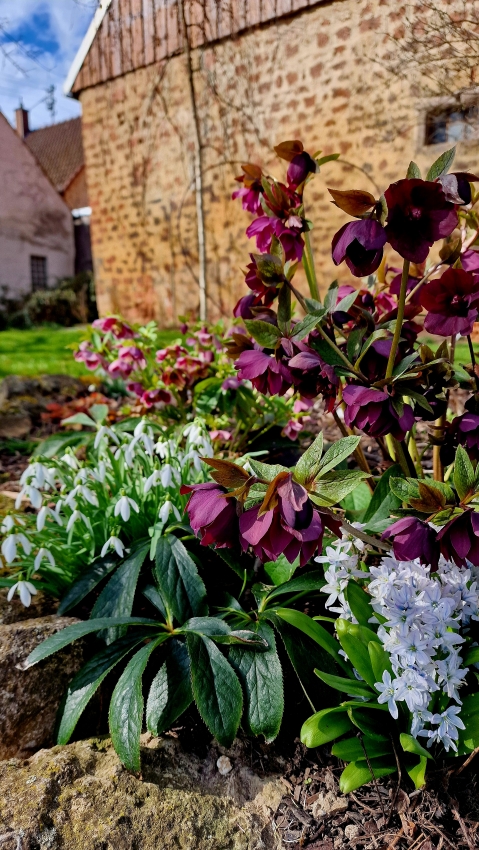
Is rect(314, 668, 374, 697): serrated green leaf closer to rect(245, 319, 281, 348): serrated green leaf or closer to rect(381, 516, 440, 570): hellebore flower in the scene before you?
rect(381, 516, 440, 570): hellebore flower

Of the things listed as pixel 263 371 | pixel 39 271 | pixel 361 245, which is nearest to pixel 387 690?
pixel 263 371

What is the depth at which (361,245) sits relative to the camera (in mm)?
1075

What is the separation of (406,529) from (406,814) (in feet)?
1.99

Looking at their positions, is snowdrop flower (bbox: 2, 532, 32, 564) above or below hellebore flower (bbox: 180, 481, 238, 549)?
below

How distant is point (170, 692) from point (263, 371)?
79 centimetres

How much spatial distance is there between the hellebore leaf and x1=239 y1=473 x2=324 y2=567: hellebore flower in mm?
501

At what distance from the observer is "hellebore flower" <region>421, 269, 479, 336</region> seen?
3.76 ft

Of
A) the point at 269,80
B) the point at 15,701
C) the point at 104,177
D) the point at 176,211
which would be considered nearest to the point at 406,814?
the point at 15,701

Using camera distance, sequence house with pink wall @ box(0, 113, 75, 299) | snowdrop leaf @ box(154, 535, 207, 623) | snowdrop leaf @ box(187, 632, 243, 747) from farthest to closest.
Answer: house with pink wall @ box(0, 113, 75, 299), snowdrop leaf @ box(154, 535, 207, 623), snowdrop leaf @ box(187, 632, 243, 747)

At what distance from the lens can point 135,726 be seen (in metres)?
1.29

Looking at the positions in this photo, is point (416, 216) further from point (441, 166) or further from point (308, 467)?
point (308, 467)

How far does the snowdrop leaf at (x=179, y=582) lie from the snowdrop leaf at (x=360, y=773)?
519 mm

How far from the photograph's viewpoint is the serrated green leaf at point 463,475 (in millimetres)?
1073

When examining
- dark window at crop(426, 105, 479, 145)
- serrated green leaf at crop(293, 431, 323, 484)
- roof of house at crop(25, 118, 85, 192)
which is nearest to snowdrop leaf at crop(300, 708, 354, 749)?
serrated green leaf at crop(293, 431, 323, 484)
